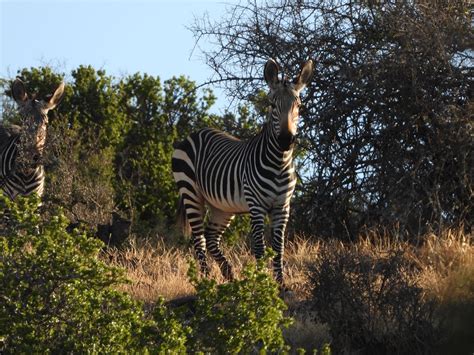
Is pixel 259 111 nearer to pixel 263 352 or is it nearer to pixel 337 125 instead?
pixel 337 125

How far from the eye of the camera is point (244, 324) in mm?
8328

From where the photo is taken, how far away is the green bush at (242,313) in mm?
8273

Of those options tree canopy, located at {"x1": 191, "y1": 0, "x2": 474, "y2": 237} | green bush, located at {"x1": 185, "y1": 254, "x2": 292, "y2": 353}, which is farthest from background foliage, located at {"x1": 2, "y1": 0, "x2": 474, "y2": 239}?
green bush, located at {"x1": 185, "y1": 254, "x2": 292, "y2": 353}

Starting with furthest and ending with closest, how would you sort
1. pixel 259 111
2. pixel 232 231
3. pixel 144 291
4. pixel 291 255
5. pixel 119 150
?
1. pixel 119 150
2. pixel 232 231
3. pixel 259 111
4. pixel 291 255
5. pixel 144 291

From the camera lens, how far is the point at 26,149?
1455 cm

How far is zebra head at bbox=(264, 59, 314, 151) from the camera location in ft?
41.1

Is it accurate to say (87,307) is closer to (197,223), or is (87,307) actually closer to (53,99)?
(197,223)

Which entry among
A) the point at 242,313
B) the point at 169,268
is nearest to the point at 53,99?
the point at 169,268

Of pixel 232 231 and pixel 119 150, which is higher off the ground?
pixel 119 150

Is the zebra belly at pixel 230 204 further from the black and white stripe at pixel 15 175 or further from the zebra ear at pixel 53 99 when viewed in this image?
the zebra ear at pixel 53 99

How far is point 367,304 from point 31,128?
5.78 metres

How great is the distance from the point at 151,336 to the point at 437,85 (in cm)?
765

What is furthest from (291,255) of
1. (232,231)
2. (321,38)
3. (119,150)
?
(119,150)

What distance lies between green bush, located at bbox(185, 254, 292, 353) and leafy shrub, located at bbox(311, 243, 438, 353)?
1.67 meters
